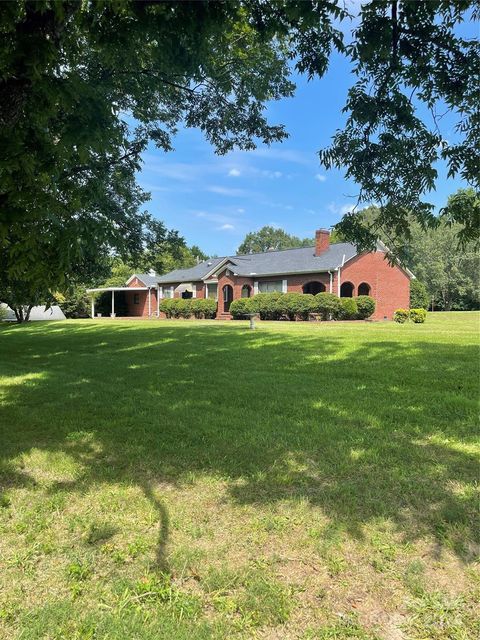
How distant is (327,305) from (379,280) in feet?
20.5

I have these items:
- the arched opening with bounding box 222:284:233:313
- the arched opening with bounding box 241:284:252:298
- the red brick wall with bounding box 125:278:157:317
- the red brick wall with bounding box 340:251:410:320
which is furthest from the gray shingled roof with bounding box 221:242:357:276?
the red brick wall with bounding box 125:278:157:317

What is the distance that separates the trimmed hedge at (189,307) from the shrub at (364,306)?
34.5 ft

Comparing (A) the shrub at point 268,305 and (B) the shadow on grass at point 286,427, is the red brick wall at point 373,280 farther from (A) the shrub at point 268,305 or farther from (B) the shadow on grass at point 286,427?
(B) the shadow on grass at point 286,427

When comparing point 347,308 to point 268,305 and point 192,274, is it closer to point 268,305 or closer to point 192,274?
point 268,305

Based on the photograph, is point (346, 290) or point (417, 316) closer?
point (417, 316)

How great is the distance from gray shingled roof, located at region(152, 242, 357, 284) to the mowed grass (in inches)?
891

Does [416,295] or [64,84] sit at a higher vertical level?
[64,84]

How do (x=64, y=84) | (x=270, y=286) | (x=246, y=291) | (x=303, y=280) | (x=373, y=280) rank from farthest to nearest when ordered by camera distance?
(x=246, y=291) < (x=270, y=286) < (x=373, y=280) < (x=303, y=280) < (x=64, y=84)

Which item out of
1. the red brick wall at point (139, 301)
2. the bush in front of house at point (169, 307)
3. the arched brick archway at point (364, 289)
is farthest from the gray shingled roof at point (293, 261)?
the red brick wall at point (139, 301)

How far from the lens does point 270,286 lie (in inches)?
1243

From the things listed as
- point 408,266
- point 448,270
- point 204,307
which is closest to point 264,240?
point 448,270

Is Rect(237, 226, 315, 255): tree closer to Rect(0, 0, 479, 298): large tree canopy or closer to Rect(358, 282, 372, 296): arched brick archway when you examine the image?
Rect(358, 282, 372, 296): arched brick archway

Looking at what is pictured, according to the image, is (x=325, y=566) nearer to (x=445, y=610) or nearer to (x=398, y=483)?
(x=445, y=610)

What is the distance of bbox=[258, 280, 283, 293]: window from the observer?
102ft
